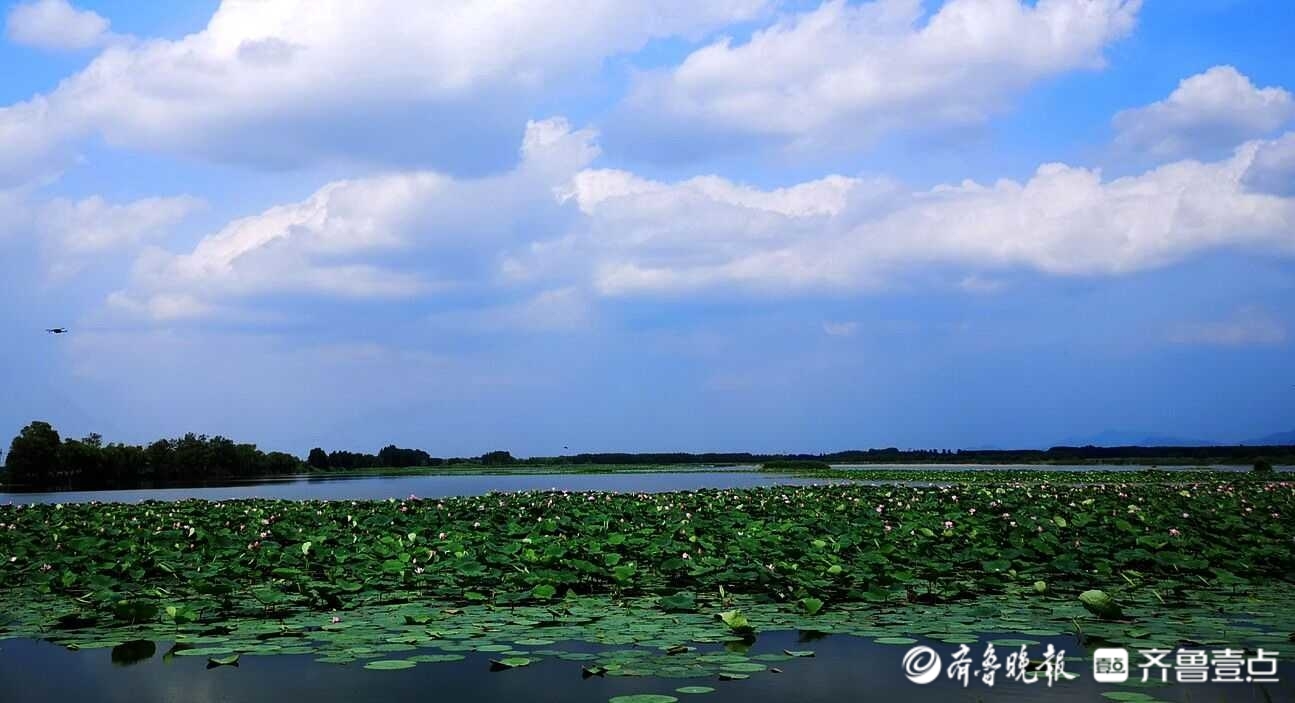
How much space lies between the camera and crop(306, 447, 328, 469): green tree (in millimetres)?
101625

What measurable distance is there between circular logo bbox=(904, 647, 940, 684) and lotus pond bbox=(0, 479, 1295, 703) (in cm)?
8

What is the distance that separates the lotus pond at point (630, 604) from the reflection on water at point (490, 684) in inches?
0.9

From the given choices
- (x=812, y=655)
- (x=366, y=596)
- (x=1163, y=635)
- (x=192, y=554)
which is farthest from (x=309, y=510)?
(x=1163, y=635)

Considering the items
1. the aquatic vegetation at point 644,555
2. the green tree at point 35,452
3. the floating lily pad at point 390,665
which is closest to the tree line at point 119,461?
the green tree at point 35,452

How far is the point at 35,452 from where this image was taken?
56.5 m

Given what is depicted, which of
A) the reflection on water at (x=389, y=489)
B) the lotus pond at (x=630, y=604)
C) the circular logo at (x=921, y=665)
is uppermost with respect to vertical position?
the lotus pond at (x=630, y=604)

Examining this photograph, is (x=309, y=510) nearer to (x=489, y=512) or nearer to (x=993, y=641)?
(x=489, y=512)

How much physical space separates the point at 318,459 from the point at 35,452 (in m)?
45.9

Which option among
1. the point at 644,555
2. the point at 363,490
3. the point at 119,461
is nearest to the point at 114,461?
the point at 119,461

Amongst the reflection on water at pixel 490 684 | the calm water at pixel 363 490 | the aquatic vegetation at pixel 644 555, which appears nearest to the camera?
the reflection on water at pixel 490 684

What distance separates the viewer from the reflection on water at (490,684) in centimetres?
527

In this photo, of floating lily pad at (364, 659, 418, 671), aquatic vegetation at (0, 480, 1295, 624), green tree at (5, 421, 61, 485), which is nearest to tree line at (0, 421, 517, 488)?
green tree at (5, 421, 61, 485)

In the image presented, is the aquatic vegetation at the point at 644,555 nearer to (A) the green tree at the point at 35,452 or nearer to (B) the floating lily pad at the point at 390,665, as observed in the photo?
(B) the floating lily pad at the point at 390,665

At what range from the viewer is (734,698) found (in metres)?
5.20
